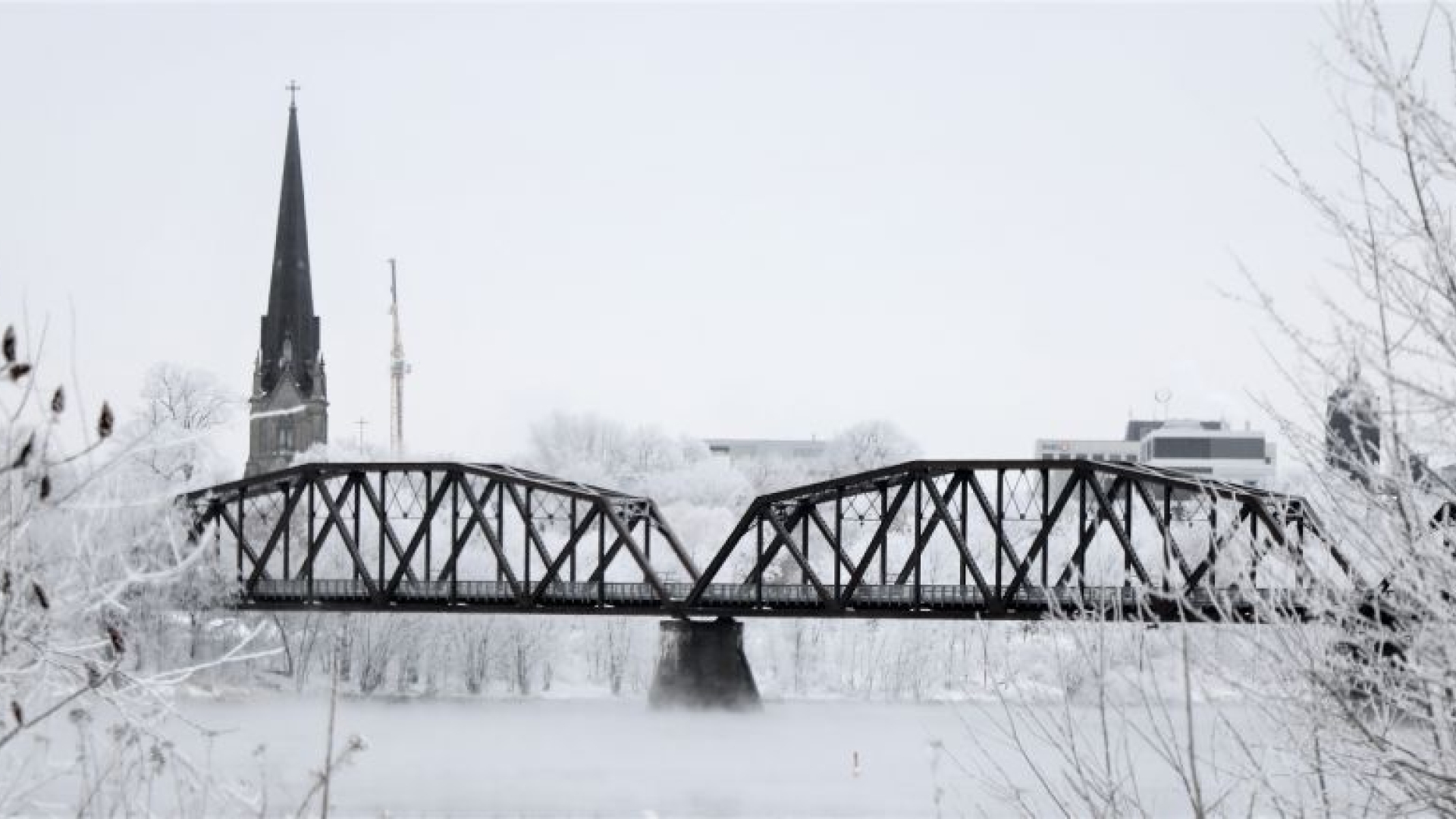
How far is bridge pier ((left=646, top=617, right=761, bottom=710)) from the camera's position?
72.6 metres

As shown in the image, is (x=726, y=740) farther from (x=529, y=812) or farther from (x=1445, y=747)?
(x=1445, y=747)

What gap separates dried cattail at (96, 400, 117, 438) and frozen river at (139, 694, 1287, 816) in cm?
3607

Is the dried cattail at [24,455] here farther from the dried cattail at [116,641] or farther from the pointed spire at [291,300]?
the pointed spire at [291,300]

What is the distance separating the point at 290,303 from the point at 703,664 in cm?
9181

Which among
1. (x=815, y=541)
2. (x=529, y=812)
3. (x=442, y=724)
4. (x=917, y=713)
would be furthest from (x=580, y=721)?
(x=815, y=541)

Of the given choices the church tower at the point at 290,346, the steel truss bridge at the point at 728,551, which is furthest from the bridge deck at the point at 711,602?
the church tower at the point at 290,346

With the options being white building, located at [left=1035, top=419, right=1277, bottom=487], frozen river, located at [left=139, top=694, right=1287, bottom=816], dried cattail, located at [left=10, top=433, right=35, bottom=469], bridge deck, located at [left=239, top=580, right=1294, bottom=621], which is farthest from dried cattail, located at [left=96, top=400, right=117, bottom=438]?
white building, located at [left=1035, top=419, right=1277, bottom=487]

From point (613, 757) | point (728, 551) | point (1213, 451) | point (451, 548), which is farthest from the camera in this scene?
point (1213, 451)

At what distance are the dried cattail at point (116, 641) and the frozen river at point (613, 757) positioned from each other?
35445 millimetres

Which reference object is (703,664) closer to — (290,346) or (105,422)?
(105,422)

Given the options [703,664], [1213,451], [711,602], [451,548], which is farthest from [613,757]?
[1213,451]

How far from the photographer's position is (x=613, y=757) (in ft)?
206

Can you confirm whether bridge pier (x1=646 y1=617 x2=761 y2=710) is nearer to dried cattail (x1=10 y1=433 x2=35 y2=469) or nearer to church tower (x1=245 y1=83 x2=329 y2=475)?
dried cattail (x1=10 y1=433 x2=35 y2=469)

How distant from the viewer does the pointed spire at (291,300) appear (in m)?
154
